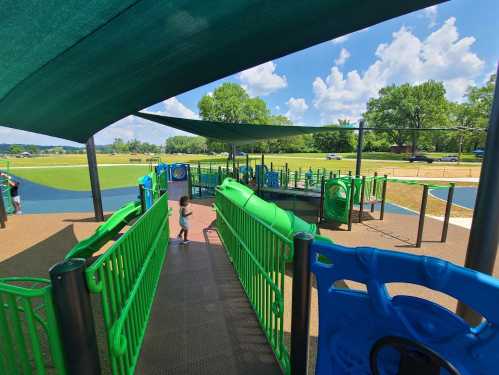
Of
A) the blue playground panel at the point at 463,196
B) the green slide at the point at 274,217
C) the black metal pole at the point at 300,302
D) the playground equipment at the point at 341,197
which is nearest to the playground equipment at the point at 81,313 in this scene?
the black metal pole at the point at 300,302

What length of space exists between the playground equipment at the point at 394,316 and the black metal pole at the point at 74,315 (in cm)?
137

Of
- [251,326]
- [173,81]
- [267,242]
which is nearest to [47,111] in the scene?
[173,81]

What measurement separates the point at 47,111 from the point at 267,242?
451cm

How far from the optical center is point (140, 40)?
2400 millimetres

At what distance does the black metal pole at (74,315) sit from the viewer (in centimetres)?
126

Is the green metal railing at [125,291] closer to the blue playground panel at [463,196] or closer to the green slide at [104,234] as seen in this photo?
the green slide at [104,234]

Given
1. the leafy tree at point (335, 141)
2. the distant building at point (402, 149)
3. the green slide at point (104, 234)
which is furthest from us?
the leafy tree at point (335, 141)

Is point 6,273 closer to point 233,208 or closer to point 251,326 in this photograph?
point 233,208

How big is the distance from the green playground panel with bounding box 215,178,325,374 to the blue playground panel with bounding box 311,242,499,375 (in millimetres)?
558

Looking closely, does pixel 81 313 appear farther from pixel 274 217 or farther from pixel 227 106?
pixel 227 106

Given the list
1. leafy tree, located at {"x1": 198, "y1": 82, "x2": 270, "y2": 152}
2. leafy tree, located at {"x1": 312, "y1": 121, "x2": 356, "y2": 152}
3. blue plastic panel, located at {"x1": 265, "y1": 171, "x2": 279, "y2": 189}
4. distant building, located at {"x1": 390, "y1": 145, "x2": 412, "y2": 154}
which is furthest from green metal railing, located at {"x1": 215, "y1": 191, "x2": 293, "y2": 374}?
leafy tree, located at {"x1": 312, "y1": 121, "x2": 356, "y2": 152}

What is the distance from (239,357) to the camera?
8.49 feet

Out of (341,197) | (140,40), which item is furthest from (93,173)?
(341,197)

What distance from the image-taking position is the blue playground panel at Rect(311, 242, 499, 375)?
1.12 m
